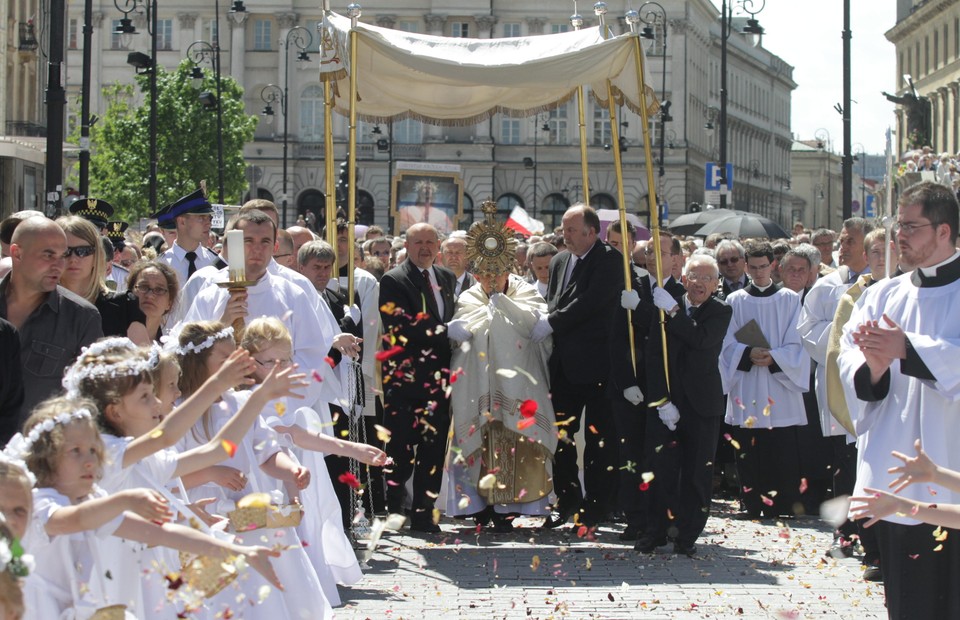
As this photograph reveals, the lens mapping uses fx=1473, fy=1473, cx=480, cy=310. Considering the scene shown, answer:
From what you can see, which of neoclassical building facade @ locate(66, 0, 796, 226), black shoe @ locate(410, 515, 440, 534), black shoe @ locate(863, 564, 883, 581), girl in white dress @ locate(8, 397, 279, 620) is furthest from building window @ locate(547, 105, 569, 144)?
girl in white dress @ locate(8, 397, 279, 620)

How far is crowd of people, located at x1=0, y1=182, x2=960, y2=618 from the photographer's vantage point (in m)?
5.52

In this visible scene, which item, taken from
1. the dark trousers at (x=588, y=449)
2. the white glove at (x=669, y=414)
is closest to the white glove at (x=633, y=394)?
the white glove at (x=669, y=414)

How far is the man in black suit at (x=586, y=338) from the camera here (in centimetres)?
1143

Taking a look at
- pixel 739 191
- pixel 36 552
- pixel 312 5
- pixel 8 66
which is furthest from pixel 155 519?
pixel 739 191

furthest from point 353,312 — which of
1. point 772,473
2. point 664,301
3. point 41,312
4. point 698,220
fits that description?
point 698,220

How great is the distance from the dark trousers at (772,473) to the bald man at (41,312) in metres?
7.16

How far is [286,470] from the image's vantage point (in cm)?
692

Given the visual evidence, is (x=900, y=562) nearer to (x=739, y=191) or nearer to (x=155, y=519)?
(x=155, y=519)

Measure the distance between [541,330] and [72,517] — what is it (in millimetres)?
6900

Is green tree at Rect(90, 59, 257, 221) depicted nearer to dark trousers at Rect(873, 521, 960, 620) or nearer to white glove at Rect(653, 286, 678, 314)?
white glove at Rect(653, 286, 678, 314)

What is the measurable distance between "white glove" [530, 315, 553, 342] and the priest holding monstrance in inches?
4.7

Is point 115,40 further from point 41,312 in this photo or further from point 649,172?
point 41,312

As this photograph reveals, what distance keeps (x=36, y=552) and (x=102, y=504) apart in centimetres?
46

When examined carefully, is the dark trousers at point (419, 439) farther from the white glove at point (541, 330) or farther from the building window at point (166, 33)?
the building window at point (166, 33)
